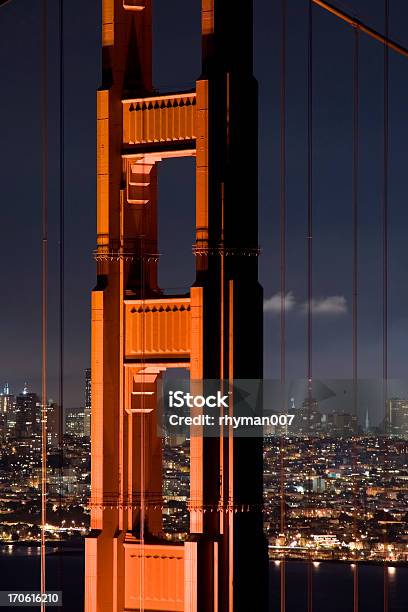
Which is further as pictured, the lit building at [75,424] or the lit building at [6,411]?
the lit building at [6,411]

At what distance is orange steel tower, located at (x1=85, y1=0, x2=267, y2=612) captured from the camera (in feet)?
40.0

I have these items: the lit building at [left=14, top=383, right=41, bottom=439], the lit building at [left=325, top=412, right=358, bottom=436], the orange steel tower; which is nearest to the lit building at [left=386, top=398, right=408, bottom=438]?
the lit building at [left=325, top=412, right=358, bottom=436]

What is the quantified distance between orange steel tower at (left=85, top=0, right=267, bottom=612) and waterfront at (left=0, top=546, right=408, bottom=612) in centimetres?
1101

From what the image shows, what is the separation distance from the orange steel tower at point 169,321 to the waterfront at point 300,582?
11.0 metres

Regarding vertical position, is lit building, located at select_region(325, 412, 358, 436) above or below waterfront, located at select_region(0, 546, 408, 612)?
above

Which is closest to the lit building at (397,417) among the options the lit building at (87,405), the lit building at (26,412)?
→ the lit building at (87,405)

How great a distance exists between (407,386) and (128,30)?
430 cm

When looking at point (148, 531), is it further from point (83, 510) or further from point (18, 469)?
point (18, 469)

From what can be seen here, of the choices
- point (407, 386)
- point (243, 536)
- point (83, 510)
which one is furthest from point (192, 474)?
point (83, 510)

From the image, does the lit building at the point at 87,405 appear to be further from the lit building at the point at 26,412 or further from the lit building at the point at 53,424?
the lit building at the point at 26,412

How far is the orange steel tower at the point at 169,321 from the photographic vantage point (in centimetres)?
1218

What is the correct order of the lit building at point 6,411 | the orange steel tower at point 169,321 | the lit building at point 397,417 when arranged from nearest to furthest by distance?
the orange steel tower at point 169,321, the lit building at point 397,417, the lit building at point 6,411

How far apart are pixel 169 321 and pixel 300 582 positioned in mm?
16525

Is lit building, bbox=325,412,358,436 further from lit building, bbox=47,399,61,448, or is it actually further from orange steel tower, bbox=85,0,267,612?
lit building, bbox=47,399,61,448
